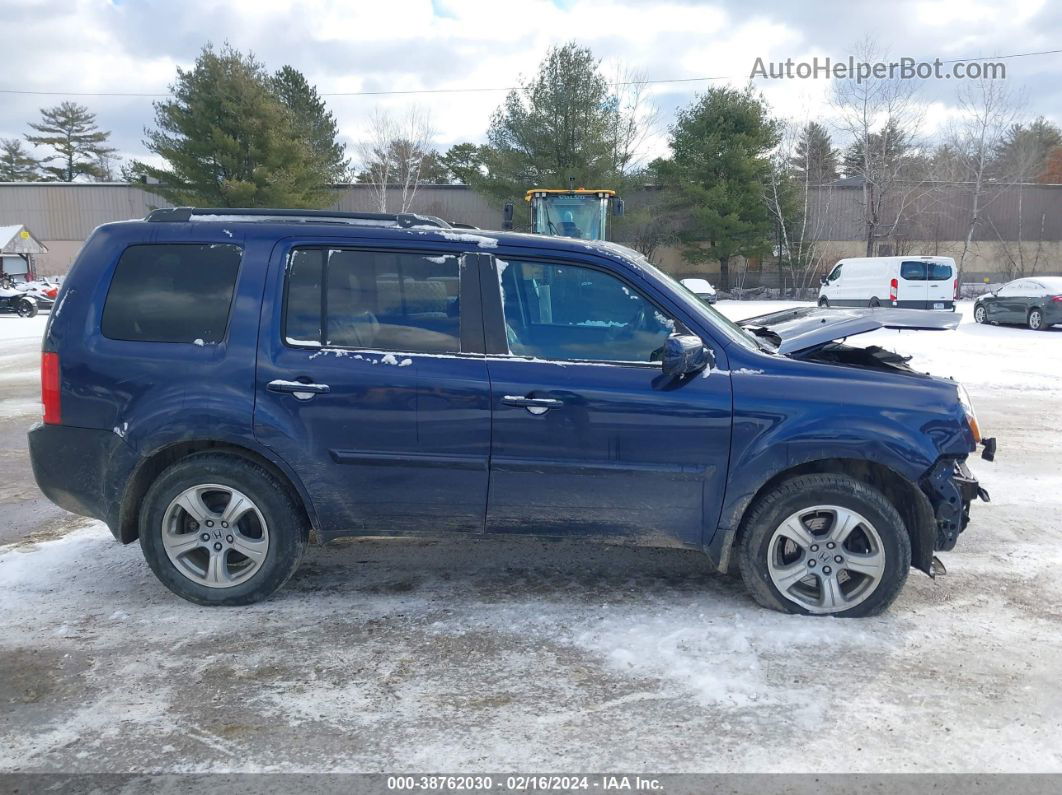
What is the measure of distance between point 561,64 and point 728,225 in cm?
1156

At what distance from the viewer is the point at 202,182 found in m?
36.7

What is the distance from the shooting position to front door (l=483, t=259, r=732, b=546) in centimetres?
385

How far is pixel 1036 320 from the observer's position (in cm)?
2064

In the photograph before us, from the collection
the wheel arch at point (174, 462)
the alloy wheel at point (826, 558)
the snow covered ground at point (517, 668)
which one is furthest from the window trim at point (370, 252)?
the alloy wheel at point (826, 558)

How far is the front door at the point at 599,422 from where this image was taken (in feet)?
12.6

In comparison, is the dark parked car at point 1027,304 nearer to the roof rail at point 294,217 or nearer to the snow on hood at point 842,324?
the snow on hood at point 842,324

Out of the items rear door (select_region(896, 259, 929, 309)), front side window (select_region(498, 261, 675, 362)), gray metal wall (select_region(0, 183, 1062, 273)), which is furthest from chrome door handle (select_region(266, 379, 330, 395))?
gray metal wall (select_region(0, 183, 1062, 273))

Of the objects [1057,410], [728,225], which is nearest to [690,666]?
[1057,410]

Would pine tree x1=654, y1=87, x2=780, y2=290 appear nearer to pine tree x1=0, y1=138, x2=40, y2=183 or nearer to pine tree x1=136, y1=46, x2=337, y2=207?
pine tree x1=136, y1=46, x2=337, y2=207

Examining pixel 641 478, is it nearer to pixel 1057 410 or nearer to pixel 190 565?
pixel 190 565

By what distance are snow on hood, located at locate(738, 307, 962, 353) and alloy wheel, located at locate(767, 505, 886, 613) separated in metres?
0.85

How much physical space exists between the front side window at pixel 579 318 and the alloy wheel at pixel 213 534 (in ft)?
5.16

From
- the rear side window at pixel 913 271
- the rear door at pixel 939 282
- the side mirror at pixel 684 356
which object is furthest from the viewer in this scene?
the rear side window at pixel 913 271

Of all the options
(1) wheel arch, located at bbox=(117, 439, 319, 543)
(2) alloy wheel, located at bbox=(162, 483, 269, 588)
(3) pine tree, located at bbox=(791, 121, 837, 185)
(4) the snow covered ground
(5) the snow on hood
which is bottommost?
(4) the snow covered ground
